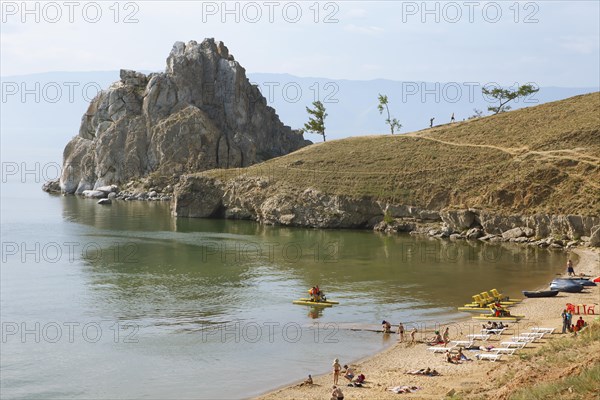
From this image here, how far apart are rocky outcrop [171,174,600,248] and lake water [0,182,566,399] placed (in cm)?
491

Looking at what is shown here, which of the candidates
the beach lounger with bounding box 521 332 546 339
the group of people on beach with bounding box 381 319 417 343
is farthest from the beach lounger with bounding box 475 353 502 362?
the group of people on beach with bounding box 381 319 417 343

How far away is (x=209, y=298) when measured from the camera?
229 feet

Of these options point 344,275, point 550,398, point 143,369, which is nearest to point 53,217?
point 344,275

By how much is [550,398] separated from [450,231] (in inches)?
3450

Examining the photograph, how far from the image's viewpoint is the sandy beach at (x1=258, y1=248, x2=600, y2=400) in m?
40.2

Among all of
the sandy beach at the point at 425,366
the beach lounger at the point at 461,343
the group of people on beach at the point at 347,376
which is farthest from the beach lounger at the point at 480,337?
the group of people on beach at the point at 347,376

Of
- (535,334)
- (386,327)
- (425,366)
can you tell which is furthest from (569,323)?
(386,327)

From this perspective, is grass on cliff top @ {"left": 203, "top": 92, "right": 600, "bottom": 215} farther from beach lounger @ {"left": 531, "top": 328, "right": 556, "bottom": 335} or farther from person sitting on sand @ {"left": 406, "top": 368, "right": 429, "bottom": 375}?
person sitting on sand @ {"left": 406, "top": 368, "right": 429, "bottom": 375}

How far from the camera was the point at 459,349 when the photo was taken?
48.2 metres

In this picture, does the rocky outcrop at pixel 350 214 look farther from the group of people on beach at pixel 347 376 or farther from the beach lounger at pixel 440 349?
the group of people on beach at pixel 347 376

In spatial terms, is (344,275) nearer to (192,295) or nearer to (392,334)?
(192,295)

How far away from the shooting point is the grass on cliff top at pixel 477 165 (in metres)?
110

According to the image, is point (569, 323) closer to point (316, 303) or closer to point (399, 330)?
point (399, 330)

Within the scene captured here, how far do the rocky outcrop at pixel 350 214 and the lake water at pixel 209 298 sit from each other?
4910mm
